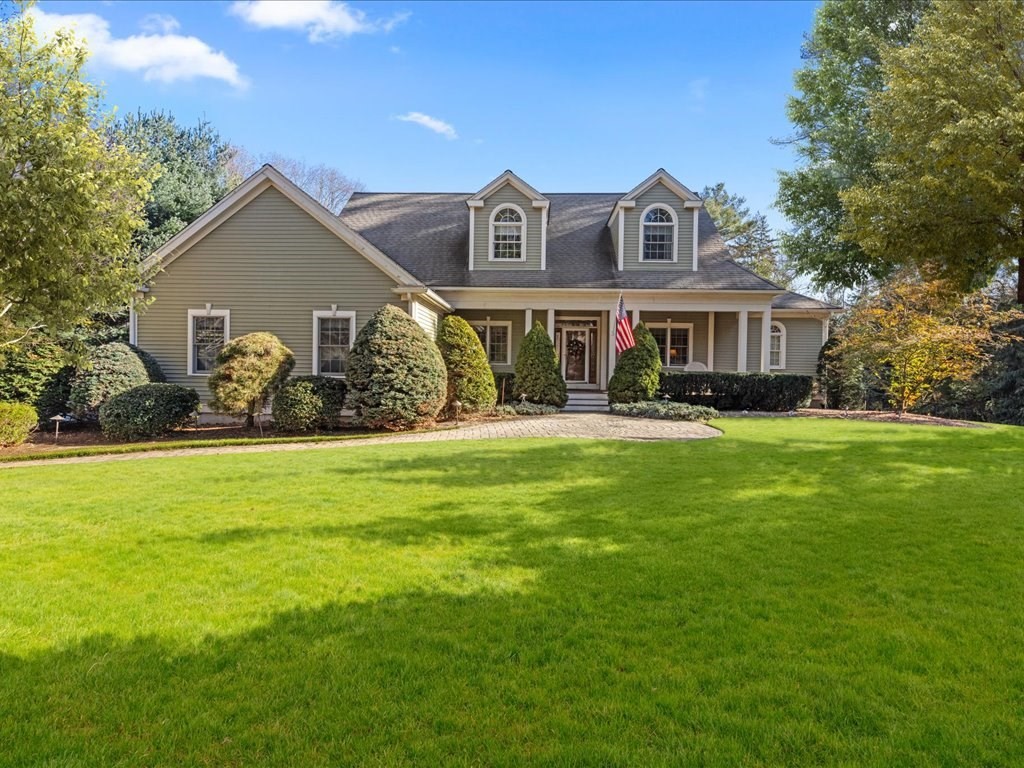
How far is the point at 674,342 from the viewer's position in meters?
21.1

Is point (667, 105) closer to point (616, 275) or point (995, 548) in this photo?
point (616, 275)

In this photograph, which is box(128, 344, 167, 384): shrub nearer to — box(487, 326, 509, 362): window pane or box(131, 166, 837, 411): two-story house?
box(131, 166, 837, 411): two-story house

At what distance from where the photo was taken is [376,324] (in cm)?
1298

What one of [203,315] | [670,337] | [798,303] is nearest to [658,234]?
[670,337]

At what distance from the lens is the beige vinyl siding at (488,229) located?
761 inches

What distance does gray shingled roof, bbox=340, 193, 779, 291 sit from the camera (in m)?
18.9

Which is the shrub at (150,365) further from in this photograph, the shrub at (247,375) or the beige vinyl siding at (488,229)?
the beige vinyl siding at (488,229)

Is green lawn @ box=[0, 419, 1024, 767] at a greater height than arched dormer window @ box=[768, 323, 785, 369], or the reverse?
arched dormer window @ box=[768, 323, 785, 369]

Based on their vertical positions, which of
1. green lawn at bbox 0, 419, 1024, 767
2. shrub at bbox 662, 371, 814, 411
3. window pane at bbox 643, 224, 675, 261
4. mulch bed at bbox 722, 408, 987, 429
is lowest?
green lawn at bbox 0, 419, 1024, 767

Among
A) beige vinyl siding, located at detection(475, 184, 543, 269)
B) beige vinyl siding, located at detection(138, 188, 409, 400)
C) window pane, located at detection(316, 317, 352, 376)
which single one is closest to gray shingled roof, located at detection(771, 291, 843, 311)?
beige vinyl siding, located at detection(475, 184, 543, 269)

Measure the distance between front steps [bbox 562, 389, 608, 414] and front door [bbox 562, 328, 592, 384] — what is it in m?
1.65

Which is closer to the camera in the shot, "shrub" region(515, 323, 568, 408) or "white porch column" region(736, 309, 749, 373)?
"shrub" region(515, 323, 568, 408)

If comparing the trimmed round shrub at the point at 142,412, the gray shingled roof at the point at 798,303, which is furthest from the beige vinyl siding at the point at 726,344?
the trimmed round shrub at the point at 142,412

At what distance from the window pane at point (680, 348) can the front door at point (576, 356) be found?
2948 millimetres
